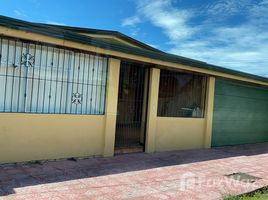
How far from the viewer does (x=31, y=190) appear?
15.7 feet

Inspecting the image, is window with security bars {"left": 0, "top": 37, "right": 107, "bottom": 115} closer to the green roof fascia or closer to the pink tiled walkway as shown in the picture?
the green roof fascia

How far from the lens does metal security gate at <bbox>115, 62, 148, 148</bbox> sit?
829 centimetres

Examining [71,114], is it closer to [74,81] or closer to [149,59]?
[74,81]

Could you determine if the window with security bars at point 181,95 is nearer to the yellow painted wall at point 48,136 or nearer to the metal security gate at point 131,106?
the metal security gate at point 131,106

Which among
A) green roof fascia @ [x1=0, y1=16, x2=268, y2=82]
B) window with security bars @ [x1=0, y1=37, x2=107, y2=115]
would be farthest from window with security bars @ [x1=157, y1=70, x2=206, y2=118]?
window with security bars @ [x1=0, y1=37, x2=107, y2=115]

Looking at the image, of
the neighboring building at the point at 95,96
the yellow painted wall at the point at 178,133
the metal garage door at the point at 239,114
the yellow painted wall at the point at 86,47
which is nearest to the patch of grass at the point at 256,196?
the neighboring building at the point at 95,96

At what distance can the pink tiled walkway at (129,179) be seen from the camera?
4.92m

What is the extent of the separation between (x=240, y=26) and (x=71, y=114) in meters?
8.99

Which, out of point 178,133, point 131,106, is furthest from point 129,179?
point 178,133

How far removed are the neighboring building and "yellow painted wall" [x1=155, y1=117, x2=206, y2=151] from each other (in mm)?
30

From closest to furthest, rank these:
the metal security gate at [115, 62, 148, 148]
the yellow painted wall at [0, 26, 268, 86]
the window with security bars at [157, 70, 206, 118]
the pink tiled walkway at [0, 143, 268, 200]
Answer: the pink tiled walkway at [0, 143, 268, 200] < the yellow painted wall at [0, 26, 268, 86] < the metal security gate at [115, 62, 148, 148] < the window with security bars at [157, 70, 206, 118]

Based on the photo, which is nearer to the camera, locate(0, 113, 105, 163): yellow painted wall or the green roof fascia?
the green roof fascia

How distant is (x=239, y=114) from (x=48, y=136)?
27.4 ft

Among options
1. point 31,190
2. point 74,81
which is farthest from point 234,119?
point 31,190
